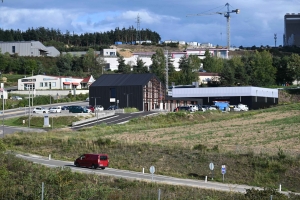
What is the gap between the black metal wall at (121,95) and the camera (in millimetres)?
95188

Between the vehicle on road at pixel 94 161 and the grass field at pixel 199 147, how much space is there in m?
1.64

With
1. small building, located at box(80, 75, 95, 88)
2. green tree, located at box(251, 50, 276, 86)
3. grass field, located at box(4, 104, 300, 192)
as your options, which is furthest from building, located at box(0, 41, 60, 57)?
grass field, located at box(4, 104, 300, 192)

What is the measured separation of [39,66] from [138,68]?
2522 centimetres

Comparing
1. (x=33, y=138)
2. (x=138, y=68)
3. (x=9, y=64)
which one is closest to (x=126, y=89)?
(x=33, y=138)

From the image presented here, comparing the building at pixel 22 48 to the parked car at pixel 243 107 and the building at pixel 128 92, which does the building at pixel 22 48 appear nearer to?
the building at pixel 128 92

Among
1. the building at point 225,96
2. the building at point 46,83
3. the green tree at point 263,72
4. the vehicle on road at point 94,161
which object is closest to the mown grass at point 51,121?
the building at point 225,96

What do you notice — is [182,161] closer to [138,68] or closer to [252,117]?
[252,117]

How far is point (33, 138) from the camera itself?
56.0 meters

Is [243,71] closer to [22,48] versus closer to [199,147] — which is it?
[22,48]

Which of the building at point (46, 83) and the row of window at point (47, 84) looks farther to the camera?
the row of window at point (47, 84)

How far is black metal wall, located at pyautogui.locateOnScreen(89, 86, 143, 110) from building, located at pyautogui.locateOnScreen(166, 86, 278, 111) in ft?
37.8

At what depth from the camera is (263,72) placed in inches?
5325

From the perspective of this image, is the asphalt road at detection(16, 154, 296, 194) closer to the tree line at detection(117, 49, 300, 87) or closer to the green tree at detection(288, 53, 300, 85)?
the tree line at detection(117, 49, 300, 87)

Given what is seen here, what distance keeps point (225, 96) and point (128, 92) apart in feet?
71.8
